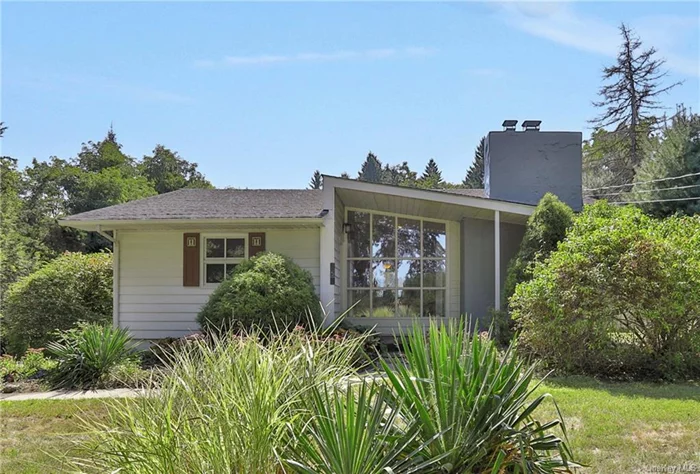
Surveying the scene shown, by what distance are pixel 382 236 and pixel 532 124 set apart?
17.8 feet

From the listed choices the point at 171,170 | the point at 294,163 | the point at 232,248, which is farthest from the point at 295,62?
the point at 171,170

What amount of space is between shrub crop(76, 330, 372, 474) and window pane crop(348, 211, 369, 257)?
927 cm

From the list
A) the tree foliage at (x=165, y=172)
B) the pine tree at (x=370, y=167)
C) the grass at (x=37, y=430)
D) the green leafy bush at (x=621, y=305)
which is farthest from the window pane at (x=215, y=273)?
the pine tree at (x=370, y=167)

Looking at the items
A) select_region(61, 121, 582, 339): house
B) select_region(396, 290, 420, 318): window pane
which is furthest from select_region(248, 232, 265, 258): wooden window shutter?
select_region(396, 290, 420, 318): window pane

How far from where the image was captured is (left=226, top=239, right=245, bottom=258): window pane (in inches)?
440

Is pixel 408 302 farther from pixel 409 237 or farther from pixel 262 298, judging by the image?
pixel 262 298

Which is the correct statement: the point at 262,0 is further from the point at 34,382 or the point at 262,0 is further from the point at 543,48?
the point at 34,382

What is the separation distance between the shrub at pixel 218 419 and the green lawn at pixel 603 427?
123 centimetres

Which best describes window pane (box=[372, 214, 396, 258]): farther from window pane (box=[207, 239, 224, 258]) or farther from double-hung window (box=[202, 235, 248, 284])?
window pane (box=[207, 239, 224, 258])

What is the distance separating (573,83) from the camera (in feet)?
44.4

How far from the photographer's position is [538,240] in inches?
393

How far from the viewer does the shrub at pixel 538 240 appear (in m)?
9.85

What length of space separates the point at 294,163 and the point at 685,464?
17231 mm

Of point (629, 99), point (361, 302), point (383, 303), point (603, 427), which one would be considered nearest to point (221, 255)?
point (361, 302)
